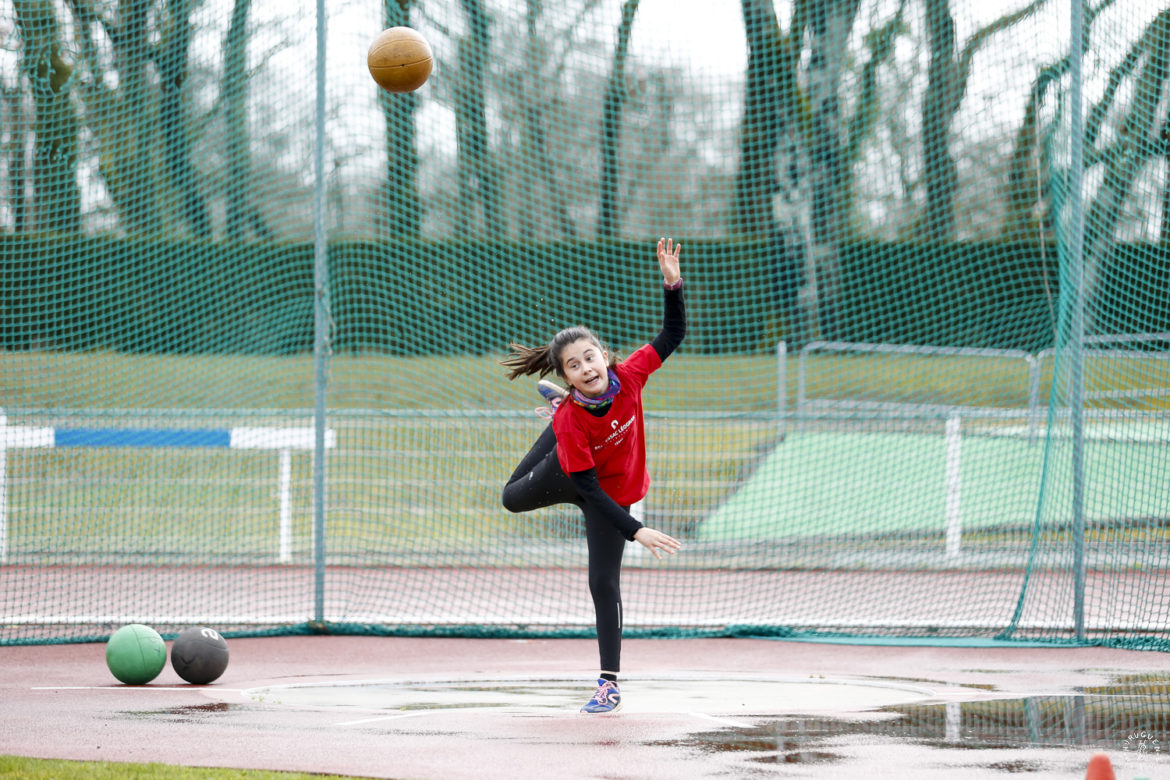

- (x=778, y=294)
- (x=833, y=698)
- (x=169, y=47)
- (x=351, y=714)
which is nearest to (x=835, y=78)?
(x=778, y=294)

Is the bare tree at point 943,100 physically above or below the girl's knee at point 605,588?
above

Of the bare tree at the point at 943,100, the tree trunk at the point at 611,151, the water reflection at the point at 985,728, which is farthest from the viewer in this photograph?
the tree trunk at the point at 611,151

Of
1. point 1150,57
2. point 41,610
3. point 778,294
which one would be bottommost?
point 41,610

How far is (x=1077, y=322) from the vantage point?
930cm

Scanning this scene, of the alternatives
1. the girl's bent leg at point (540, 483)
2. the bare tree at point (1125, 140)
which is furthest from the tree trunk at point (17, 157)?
the bare tree at point (1125, 140)

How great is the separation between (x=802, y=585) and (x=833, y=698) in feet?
18.3

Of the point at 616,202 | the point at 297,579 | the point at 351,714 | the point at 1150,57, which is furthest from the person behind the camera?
the point at 616,202

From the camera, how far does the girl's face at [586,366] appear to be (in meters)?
6.26

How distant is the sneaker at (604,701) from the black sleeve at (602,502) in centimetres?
76

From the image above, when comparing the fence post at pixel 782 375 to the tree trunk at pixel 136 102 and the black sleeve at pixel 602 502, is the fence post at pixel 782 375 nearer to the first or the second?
the tree trunk at pixel 136 102

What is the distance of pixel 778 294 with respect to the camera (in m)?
16.8

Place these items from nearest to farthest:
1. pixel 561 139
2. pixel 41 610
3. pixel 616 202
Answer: pixel 41 610 → pixel 561 139 → pixel 616 202

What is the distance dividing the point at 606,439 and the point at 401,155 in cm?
745

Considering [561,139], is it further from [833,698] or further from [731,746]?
[731,746]
